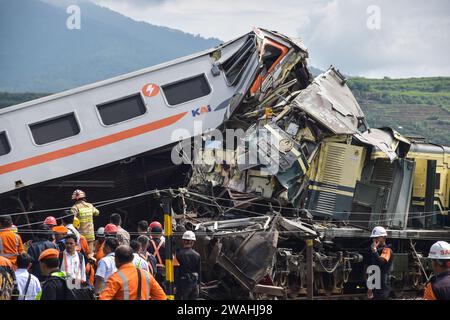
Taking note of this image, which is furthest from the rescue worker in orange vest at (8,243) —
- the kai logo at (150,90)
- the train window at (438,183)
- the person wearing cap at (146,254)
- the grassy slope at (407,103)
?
the grassy slope at (407,103)

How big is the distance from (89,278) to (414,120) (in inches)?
1566

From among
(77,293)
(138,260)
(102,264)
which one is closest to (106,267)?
(102,264)

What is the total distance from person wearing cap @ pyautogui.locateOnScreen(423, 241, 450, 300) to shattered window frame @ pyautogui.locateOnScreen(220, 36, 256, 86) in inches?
349

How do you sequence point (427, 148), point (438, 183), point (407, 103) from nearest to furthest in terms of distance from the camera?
point (438, 183) < point (427, 148) < point (407, 103)

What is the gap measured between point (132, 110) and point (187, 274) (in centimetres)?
480

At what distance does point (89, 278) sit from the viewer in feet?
37.4

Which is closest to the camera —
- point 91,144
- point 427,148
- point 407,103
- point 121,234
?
point 121,234

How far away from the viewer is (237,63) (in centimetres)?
1573

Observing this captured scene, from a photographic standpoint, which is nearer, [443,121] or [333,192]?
[333,192]

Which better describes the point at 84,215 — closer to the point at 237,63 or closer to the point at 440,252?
the point at 237,63

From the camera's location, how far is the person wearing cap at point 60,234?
37.3 ft

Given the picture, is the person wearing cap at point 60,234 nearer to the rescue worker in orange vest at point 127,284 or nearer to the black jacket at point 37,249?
the black jacket at point 37,249

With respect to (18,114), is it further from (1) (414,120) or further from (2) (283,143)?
(1) (414,120)
